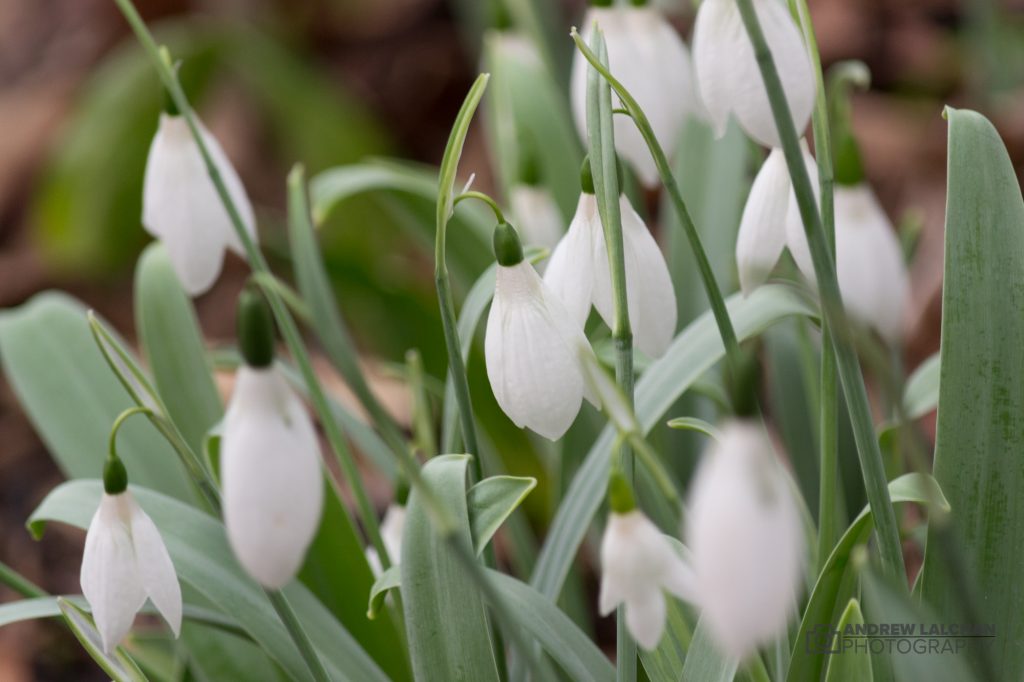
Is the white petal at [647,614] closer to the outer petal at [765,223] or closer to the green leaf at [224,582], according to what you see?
the outer petal at [765,223]

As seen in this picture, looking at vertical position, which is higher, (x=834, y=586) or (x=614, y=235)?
(x=614, y=235)

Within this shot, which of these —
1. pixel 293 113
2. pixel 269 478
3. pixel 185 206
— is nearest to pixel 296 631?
pixel 269 478

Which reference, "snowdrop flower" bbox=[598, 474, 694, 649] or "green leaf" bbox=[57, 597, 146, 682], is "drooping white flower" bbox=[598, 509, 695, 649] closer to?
"snowdrop flower" bbox=[598, 474, 694, 649]

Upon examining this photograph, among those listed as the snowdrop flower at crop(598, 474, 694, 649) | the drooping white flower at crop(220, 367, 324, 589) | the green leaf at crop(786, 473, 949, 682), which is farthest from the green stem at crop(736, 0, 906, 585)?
the drooping white flower at crop(220, 367, 324, 589)

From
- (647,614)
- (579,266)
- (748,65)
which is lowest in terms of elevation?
(647,614)

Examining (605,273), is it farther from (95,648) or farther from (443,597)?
(95,648)

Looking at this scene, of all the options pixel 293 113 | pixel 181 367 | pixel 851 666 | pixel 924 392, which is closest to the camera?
pixel 851 666

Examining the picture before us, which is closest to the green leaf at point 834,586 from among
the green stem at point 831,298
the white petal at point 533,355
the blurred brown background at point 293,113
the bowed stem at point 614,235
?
the green stem at point 831,298
